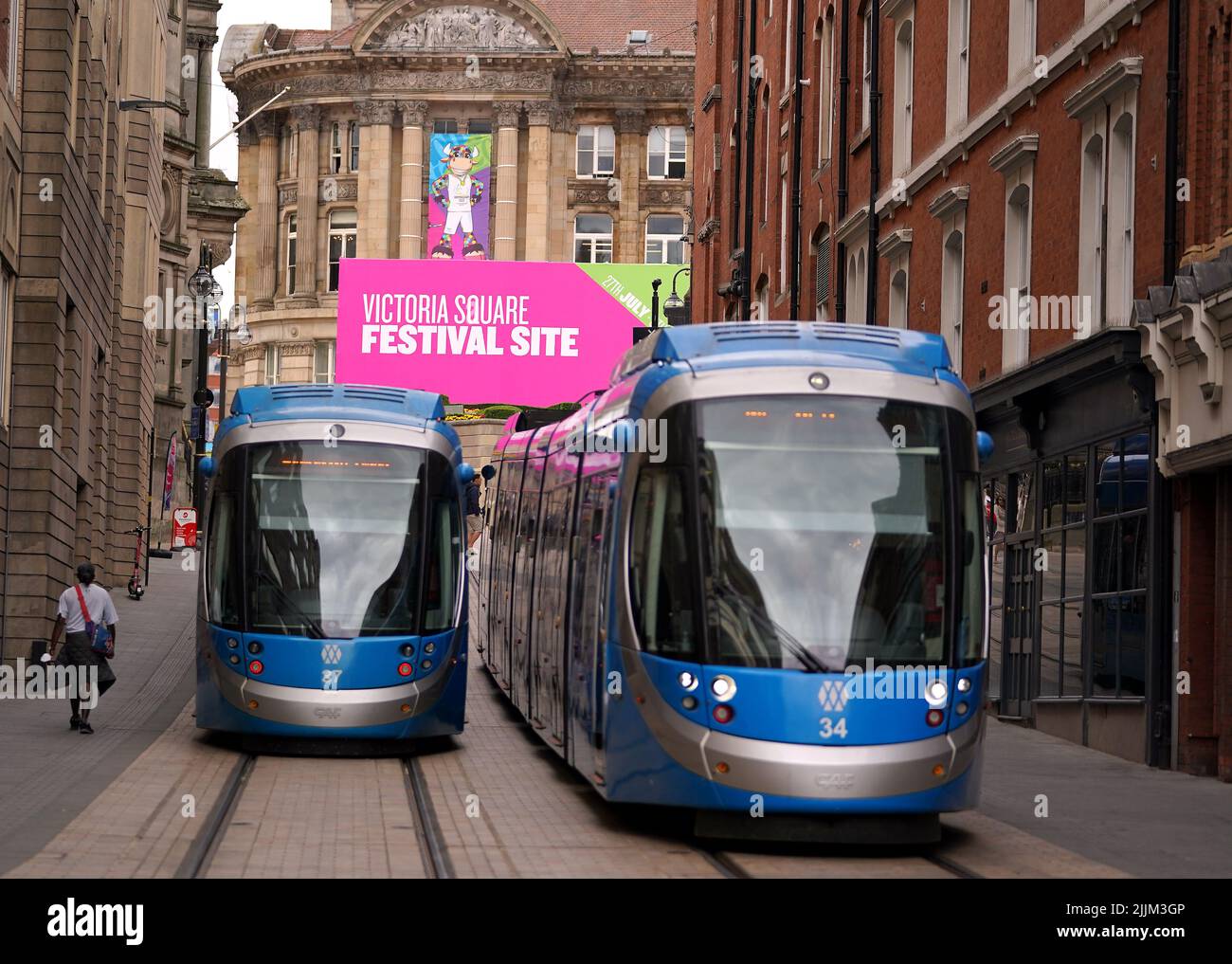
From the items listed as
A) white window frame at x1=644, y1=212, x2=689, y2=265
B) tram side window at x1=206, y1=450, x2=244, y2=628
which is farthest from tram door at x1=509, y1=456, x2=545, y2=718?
white window frame at x1=644, y1=212, x2=689, y2=265

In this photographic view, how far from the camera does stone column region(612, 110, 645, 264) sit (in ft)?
301

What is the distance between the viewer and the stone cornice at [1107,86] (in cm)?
2119

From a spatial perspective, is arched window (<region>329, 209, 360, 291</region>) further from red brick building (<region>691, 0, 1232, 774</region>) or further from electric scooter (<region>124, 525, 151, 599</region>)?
red brick building (<region>691, 0, 1232, 774</region>)

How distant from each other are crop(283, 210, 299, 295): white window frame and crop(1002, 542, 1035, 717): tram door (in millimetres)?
70416

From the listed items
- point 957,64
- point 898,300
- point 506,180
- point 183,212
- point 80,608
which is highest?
point 506,180

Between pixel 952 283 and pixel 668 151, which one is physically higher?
pixel 668 151

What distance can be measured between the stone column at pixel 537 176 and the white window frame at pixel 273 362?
12431mm

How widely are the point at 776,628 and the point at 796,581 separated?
0.32m

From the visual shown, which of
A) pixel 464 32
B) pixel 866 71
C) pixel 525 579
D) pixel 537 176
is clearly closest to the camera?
pixel 525 579

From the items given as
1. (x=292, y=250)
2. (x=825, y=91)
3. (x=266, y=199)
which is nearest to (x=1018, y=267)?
(x=825, y=91)

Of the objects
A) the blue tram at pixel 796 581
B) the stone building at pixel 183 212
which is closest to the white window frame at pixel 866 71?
the blue tram at pixel 796 581

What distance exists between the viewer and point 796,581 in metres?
12.9

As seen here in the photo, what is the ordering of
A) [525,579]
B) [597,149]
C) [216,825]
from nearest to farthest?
[216,825] < [525,579] < [597,149]

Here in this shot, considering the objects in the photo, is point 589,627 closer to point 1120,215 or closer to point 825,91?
point 1120,215
